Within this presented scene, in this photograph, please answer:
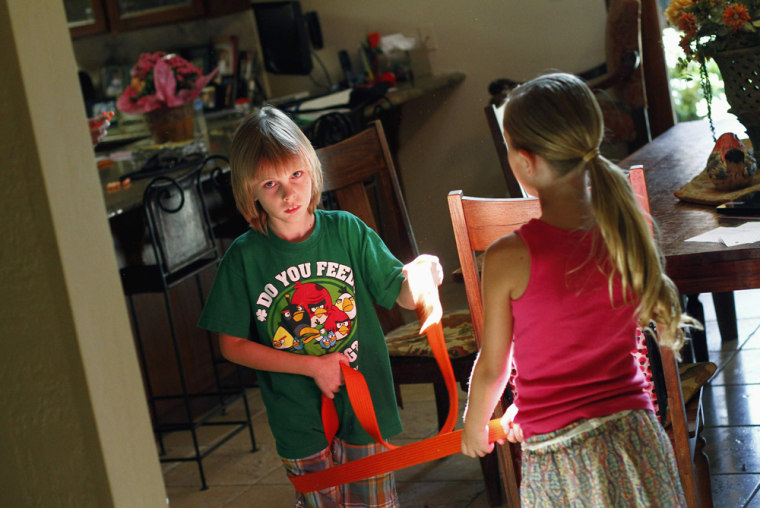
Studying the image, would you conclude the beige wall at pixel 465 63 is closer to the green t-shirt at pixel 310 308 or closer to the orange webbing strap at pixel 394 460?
the green t-shirt at pixel 310 308

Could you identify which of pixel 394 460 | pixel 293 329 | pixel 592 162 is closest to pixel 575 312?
pixel 592 162

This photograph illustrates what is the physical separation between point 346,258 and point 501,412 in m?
0.41

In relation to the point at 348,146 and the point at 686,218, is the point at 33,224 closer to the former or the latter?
the point at 348,146

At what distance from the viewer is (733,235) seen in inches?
70.0

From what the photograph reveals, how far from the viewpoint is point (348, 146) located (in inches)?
89.9

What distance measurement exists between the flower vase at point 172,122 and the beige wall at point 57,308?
2.50 m

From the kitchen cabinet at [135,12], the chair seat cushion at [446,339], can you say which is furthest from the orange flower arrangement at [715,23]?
the kitchen cabinet at [135,12]

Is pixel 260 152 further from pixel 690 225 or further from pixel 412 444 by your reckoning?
pixel 690 225

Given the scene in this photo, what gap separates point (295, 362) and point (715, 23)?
129 centimetres

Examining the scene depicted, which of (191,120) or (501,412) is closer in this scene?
(501,412)

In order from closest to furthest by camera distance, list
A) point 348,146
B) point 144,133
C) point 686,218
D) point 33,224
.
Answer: point 33,224, point 686,218, point 348,146, point 144,133

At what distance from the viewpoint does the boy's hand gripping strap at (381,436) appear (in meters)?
1.49

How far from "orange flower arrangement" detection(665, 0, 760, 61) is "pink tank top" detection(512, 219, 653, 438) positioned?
1083mm

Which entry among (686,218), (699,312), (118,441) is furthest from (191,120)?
(118,441)
